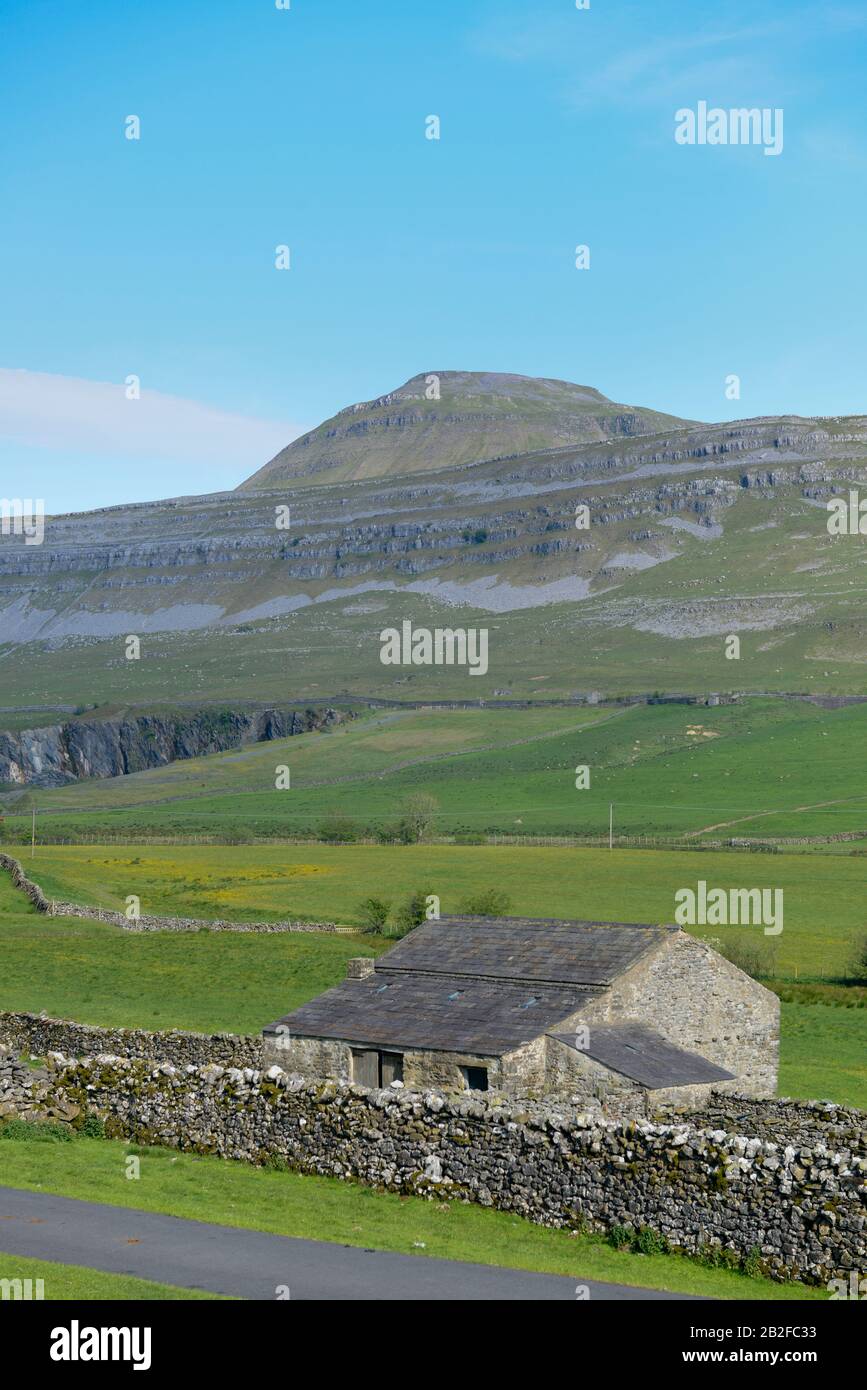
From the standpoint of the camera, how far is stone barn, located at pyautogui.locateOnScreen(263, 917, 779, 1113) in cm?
3152

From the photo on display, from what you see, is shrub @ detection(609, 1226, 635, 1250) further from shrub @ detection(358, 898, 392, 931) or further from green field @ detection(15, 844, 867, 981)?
shrub @ detection(358, 898, 392, 931)

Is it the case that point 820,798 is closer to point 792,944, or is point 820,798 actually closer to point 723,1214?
point 792,944

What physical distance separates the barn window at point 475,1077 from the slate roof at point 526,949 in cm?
404

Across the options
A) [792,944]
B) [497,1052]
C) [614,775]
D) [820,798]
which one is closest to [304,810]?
[614,775]

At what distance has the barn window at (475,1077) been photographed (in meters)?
31.7

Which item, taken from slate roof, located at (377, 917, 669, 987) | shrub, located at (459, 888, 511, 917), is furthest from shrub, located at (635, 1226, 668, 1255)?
shrub, located at (459, 888, 511, 917)

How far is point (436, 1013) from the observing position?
34.7m

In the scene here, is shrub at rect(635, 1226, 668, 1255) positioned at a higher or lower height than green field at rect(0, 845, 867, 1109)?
higher

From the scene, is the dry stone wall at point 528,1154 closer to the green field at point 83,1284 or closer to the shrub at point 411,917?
the green field at point 83,1284

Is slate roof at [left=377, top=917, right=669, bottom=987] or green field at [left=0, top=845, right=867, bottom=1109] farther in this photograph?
green field at [left=0, top=845, right=867, bottom=1109]

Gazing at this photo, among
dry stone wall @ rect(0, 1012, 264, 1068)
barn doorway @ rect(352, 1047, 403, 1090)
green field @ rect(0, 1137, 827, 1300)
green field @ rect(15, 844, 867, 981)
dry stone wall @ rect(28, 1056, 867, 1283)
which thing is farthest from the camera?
green field @ rect(15, 844, 867, 981)

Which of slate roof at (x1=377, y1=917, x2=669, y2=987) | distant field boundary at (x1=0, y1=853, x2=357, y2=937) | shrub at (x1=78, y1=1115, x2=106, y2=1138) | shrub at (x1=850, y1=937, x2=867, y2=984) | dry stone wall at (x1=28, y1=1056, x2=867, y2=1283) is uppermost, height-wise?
slate roof at (x1=377, y1=917, x2=669, y2=987)

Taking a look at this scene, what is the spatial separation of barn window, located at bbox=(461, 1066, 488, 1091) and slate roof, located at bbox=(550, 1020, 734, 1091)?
1.64m
